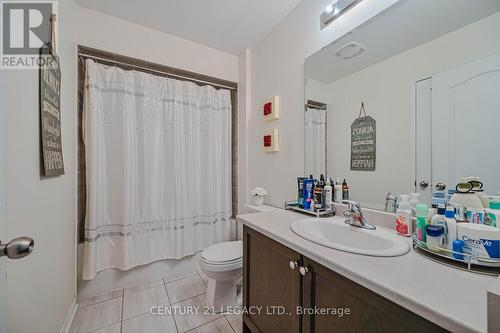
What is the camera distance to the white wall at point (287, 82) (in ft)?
4.88

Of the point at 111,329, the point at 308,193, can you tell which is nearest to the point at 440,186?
the point at 308,193

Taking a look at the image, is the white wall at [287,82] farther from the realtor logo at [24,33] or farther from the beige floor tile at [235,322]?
the realtor logo at [24,33]

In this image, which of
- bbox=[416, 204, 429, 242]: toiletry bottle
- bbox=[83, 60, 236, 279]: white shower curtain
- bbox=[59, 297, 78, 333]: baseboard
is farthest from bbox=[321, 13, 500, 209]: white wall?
bbox=[59, 297, 78, 333]: baseboard

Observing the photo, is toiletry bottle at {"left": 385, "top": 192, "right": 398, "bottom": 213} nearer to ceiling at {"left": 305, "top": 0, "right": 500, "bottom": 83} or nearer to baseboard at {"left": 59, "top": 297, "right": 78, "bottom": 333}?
ceiling at {"left": 305, "top": 0, "right": 500, "bottom": 83}

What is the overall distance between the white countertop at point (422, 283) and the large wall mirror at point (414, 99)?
0.48 metres

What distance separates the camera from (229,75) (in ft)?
7.75

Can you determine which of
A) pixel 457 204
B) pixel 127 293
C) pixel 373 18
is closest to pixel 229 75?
pixel 373 18

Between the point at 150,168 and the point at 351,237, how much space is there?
1.73 metres

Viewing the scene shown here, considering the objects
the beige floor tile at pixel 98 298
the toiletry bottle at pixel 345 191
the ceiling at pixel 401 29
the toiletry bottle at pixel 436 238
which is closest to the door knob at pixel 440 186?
the toiletry bottle at pixel 436 238

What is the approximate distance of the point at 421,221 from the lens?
0.80 m

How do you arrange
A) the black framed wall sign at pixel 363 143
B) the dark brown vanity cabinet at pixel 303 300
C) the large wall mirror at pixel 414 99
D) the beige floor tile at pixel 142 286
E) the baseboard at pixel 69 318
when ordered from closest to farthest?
the dark brown vanity cabinet at pixel 303 300, the large wall mirror at pixel 414 99, the black framed wall sign at pixel 363 143, the baseboard at pixel 69 318, the beige floor tile at pixel 142 286

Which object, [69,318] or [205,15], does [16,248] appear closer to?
[69,318]

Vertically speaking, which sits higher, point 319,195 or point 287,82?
point 287,82

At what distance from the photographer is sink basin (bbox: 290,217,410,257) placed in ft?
2.50
